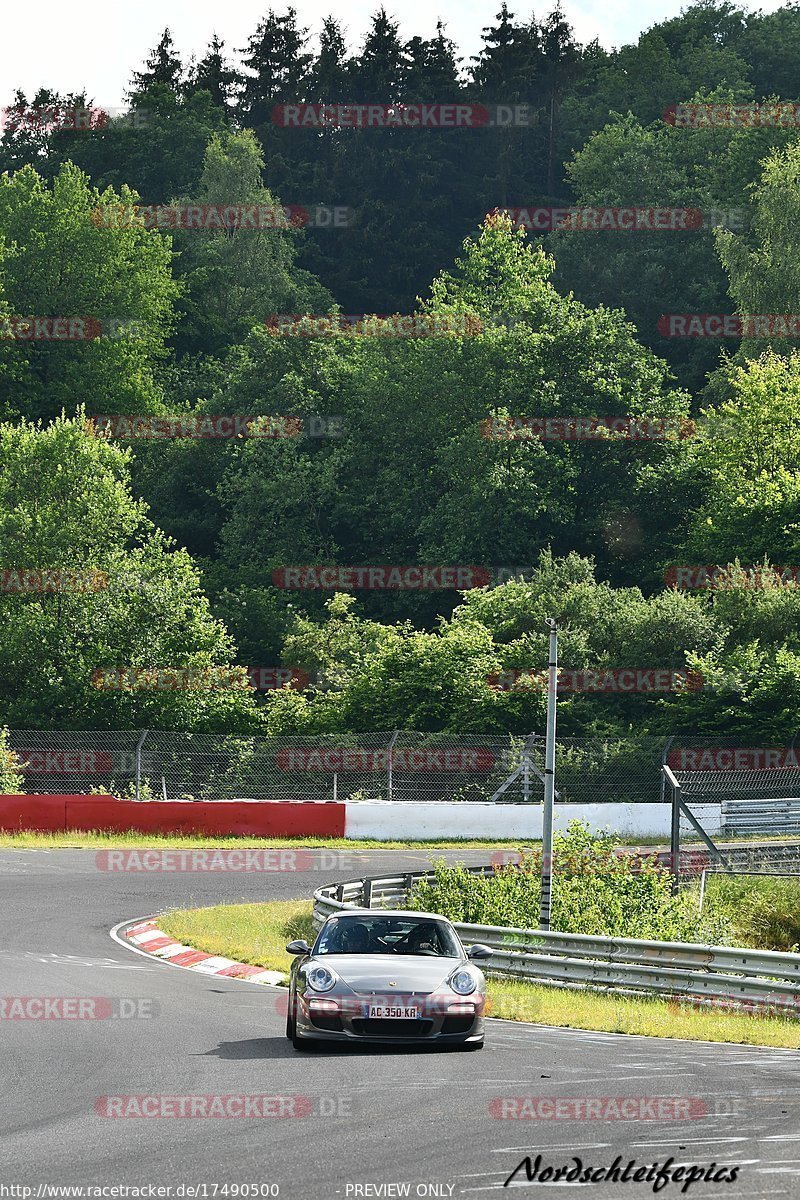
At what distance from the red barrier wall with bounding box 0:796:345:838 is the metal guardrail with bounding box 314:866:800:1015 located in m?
15.3

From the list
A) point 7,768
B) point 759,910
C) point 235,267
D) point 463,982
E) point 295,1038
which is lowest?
point 759,910

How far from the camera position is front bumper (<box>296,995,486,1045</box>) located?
1292cm

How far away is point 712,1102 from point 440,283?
75.6 metres

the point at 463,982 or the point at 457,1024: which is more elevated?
the point at 463,982

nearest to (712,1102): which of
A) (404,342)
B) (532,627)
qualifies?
(532,627)

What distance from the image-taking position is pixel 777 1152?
9.02 metres

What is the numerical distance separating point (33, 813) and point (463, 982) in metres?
23.6

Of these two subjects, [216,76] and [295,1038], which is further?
[216,76]

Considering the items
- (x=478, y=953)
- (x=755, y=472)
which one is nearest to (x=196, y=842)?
(x=478, y=953)

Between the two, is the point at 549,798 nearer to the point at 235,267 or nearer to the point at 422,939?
the point at 422,939

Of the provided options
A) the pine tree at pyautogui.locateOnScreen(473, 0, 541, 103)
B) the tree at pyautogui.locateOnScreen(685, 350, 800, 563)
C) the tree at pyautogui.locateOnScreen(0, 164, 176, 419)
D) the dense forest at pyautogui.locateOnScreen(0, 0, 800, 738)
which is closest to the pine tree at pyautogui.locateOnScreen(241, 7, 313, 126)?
the dense forest at pyautogui.locateOnScreen(0, 0, 800, 738)

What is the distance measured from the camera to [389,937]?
564 inches

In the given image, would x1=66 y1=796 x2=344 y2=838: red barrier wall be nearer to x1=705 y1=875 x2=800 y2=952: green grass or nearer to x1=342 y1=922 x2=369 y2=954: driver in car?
x1=705 y1=875 x2=800 y2=952: green grass

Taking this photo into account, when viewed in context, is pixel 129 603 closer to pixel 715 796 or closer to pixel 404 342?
pixel 715 796
